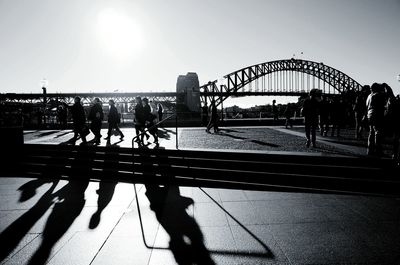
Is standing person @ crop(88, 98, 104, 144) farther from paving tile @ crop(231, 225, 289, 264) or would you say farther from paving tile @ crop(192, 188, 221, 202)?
paving tile @ crop(231, 225, 289, 264)

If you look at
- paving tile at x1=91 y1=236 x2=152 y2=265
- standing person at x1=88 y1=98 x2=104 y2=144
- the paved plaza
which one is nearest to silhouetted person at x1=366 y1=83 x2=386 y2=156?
the paved plaza

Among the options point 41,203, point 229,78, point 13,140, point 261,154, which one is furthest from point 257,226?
point 229,78

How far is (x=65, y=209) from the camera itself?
481cm

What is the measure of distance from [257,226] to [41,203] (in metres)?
4.29

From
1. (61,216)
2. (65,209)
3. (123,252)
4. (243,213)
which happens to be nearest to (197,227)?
(243,213)

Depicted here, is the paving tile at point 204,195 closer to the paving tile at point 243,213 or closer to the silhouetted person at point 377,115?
the paving tile at point 243,213

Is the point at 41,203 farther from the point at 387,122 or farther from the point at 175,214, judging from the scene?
the point at 387,122

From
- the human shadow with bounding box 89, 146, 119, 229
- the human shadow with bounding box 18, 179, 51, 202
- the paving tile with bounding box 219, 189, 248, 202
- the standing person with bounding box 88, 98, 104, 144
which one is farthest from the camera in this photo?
the standing person with bounding box 88, 98, 104, 144

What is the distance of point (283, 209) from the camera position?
4590 millimetres

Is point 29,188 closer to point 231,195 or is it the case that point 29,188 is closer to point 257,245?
point 231,195

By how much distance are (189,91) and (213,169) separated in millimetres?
33803

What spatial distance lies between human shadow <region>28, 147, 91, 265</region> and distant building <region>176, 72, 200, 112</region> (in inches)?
1207

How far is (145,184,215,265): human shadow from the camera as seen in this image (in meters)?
3.18

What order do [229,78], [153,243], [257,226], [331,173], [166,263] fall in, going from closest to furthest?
[166,263] → [153,243] → [257,226] → [331,173] → [229,78]
